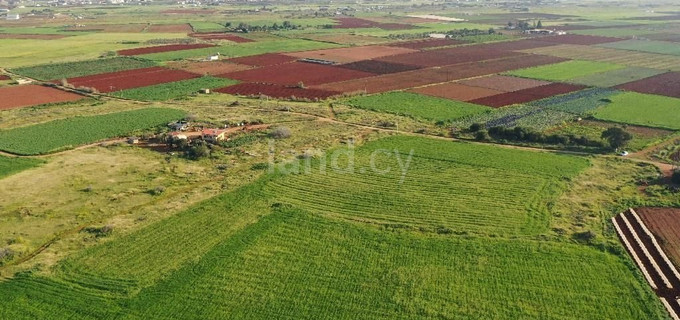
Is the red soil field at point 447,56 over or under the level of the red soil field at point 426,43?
under

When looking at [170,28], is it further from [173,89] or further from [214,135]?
[214,135]

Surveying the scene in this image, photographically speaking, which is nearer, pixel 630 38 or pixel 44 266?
pixel 44 266

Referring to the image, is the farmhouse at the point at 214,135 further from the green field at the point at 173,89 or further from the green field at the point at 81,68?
the green field at the point at 81,68

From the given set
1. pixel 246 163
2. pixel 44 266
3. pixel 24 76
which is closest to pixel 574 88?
pixel 246 163

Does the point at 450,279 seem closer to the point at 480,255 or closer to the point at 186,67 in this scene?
the point at 480,255

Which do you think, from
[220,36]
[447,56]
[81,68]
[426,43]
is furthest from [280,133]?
[220,36]

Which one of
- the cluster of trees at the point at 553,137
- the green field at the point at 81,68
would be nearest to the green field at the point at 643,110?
the cluster of trees at the point at 553,137
